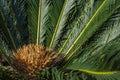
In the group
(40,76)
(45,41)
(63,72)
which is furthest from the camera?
(45,41)

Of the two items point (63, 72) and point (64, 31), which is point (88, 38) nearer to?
point (64, 31)

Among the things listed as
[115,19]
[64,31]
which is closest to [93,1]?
[115,19]

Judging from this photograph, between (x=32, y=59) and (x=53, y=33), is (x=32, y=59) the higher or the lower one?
the lower one

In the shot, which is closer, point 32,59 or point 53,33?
point 32,59

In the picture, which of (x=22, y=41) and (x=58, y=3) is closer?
(x=58, y=3)
